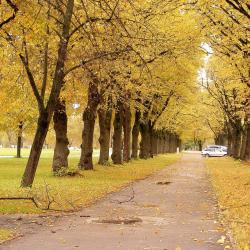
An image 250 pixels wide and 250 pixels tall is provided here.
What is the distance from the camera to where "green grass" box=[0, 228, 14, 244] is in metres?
9.60

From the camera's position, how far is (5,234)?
9.95 meters

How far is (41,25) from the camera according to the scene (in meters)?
13.4

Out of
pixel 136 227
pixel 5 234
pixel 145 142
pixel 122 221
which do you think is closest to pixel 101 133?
pixel 145 142

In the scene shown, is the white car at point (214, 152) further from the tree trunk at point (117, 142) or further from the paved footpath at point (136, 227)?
the paved footpath at point (136, 227)

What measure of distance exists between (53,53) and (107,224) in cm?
936

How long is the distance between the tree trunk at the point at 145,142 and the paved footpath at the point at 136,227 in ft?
114

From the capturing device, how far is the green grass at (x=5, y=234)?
960 cm

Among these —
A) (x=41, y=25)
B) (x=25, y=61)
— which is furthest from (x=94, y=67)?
(x=41, y=25)

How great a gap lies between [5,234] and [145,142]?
43.9 meters

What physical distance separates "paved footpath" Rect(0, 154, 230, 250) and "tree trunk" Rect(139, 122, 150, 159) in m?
34.9

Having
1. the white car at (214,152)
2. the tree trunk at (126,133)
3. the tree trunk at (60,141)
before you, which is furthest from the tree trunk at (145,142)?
the tree trunk at (60,141)

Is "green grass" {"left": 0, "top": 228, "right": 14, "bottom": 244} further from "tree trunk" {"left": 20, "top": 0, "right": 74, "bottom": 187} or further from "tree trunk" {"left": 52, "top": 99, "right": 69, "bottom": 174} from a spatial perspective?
"tree trunk" {"left": 52, "top": 99, "right": 69, "bottom": 174}

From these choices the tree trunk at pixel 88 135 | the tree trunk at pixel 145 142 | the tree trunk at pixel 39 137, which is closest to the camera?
the tree trunk at pixel 39 137

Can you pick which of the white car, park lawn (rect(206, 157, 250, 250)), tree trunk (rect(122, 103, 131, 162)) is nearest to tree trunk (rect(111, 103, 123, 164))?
tree trunk (rect(122, 103, 131, 162))
